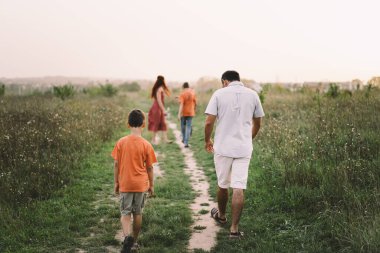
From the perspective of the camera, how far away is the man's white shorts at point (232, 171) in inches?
218

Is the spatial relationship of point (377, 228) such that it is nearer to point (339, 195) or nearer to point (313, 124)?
point (339, 195)

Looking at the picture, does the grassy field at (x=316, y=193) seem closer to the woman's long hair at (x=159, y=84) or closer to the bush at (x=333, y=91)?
the woman's long hair at (x=159, y=84)

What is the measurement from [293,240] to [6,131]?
8792 millimetres

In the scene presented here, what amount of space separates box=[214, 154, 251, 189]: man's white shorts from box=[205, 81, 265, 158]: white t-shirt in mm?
103

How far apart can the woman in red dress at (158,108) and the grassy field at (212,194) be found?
2118 millimetres

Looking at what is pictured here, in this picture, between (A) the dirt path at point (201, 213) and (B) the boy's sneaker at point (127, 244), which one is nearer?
(B) the boy's sneaker at point (127, 244)

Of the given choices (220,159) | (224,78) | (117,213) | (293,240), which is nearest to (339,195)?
(293,240)

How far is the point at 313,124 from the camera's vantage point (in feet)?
37.7

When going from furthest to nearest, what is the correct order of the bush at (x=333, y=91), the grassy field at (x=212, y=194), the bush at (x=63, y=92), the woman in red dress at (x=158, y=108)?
1. the bush at (x=63, y=92)
2. the bush at (x=333, y=91)
3. the woman in red dress at (x=158, y=108)
4. the grassy field at (x=212, y=194)

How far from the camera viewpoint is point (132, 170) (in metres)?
4.98

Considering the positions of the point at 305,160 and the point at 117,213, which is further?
the point at 305,160

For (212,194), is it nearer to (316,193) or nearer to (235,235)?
(316,193)

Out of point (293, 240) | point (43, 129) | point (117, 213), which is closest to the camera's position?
Result: point (293, 240)

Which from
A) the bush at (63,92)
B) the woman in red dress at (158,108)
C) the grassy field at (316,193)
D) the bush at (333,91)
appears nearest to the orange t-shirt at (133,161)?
the grassy field at (316,193)
